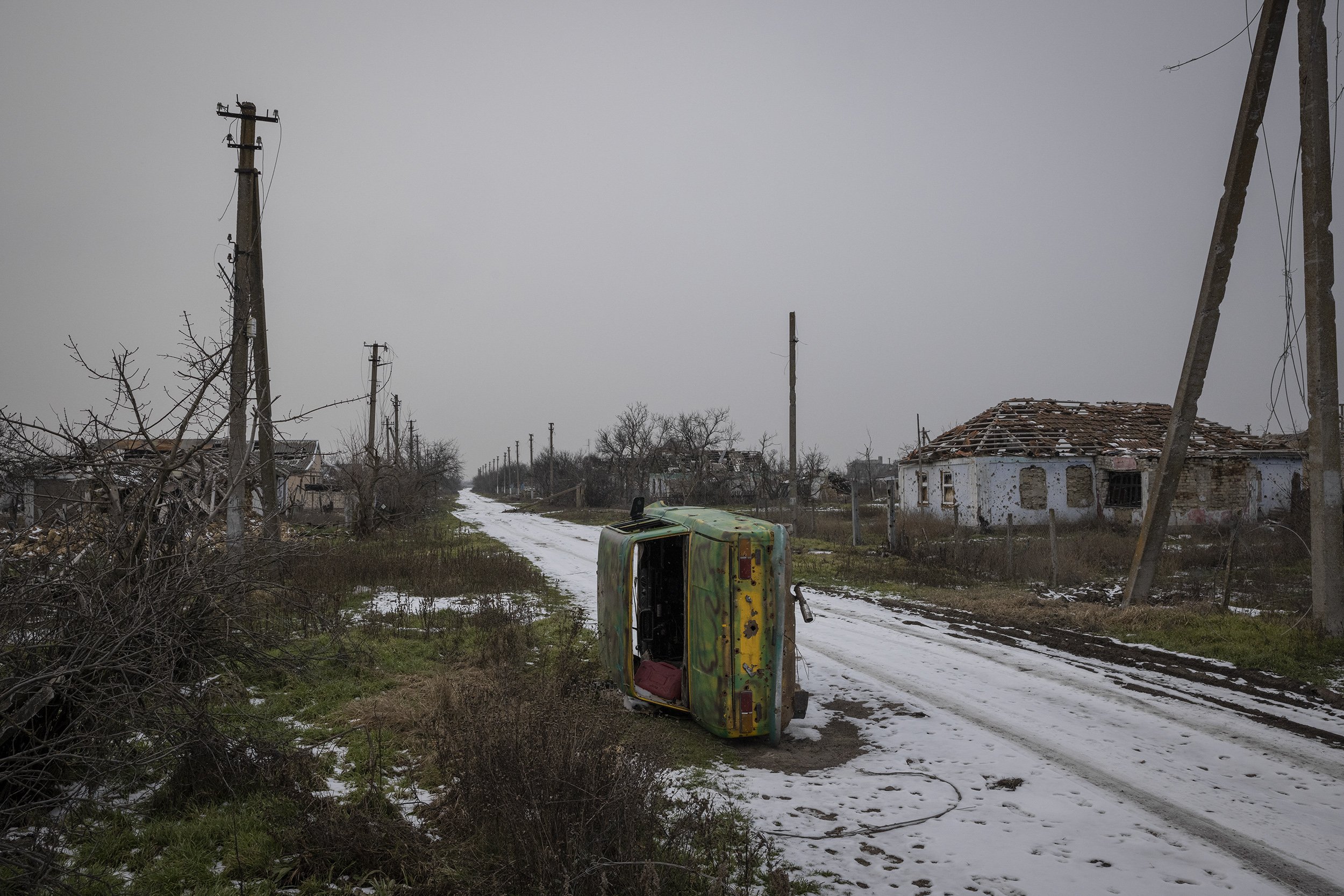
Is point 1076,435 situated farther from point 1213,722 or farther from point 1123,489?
point 1213,722

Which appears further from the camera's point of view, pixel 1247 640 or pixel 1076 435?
pixel 1076 435

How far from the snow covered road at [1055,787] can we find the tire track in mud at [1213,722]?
0.08ft

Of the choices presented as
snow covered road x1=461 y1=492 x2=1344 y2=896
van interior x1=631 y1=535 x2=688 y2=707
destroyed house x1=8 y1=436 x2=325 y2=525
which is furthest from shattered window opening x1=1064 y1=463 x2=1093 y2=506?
destroyed house x1=8 y1=436 x2=325 y2=525

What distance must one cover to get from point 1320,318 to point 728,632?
8.80 meters

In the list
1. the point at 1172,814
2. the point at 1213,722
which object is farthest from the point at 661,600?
the point at 1213,722

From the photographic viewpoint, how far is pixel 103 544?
A: 5766mm

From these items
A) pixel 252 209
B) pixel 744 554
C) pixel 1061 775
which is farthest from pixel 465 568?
pixel 1061 775

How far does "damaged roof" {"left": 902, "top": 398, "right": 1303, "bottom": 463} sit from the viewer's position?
88.3ft

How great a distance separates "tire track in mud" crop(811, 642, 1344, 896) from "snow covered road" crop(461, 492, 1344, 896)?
1cm

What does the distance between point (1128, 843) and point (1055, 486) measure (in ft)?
82.8

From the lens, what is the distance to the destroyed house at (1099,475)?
26219 mm

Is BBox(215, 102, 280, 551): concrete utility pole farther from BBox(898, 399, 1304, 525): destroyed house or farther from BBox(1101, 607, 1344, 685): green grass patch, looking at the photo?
BBox(898, 399, 1304, 525): destroyed house

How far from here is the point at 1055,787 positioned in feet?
16.3

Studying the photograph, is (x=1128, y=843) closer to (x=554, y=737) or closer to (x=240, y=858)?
(x=554, y=737)
